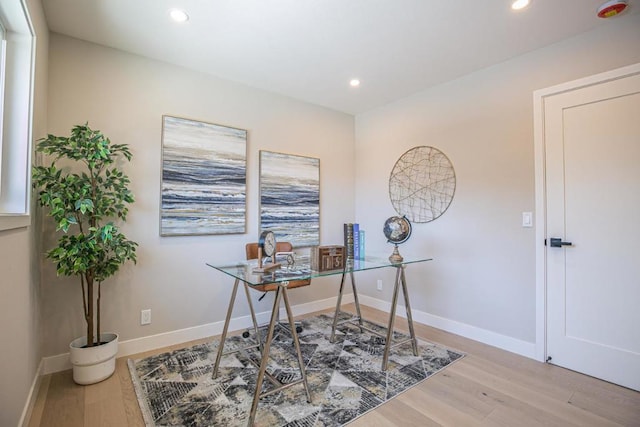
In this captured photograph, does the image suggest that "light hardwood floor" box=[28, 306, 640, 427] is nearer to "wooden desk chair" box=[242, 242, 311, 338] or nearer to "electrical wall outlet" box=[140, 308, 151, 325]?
"electrical wall outlet" box=[140, 308, 151, 325]

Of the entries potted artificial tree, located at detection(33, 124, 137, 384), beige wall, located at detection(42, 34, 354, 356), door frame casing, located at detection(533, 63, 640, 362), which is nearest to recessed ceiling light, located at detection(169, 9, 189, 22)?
beige wall, located at detection(42, 34, 354, 356)

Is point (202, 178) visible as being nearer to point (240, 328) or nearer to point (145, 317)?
point (145, 317)

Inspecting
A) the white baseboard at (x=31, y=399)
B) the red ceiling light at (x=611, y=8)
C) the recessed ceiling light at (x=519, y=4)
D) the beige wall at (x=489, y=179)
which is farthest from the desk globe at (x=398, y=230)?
the white baseboard at (x=31, y=399)

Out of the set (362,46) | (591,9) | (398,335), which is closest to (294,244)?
(398,335)

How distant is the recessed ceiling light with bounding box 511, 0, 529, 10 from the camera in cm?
199

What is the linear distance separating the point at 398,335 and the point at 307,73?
8.98ft

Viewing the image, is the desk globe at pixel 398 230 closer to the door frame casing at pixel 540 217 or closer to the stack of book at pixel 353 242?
the stack of book at pixel 353 242

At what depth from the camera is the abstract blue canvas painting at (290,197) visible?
11.1 feet

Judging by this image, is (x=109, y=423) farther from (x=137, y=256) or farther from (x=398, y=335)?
(x=398, y=335)

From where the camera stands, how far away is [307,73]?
3.02 meters

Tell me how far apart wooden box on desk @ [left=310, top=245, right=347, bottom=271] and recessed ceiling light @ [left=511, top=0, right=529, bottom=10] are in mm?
2017

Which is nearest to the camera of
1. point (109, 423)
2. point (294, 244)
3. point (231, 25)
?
point (109, 423)

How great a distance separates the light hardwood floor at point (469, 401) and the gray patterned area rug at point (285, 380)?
0.29 feet

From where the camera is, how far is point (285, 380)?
2.16 m
